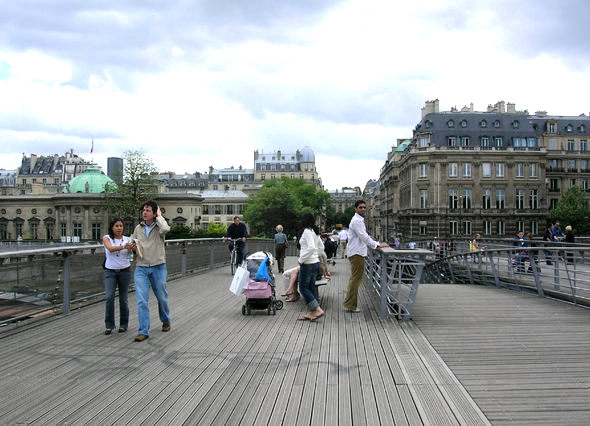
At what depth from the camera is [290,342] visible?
766 centimetres

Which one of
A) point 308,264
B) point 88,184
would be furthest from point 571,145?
point 88,184

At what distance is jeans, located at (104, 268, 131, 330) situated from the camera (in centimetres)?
826

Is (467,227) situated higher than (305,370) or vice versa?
(467,227)

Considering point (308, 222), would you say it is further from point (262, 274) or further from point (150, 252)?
point (150, 252)

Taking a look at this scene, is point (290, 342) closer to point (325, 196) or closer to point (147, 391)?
point (147, 391)

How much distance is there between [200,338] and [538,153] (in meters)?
68.9

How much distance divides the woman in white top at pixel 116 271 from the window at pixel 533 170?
68729 mm

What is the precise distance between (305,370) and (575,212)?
208ft

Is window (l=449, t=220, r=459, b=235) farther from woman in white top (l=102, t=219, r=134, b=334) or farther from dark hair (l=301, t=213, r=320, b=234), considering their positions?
woman in white top (l=102, t=219, r=134, b=334)

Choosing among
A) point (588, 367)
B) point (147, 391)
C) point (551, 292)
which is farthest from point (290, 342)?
point (551, 292)

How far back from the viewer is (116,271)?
28.0 ft

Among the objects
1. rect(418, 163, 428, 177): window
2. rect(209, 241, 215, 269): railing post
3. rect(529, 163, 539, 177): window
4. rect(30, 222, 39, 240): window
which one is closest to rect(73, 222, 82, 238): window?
rect(30, 222, 39, 240): window

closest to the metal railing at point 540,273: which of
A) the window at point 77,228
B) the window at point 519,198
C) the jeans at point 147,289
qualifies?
the jeans at point 147,289

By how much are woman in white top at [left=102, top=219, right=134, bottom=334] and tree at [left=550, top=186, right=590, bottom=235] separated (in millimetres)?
62602
